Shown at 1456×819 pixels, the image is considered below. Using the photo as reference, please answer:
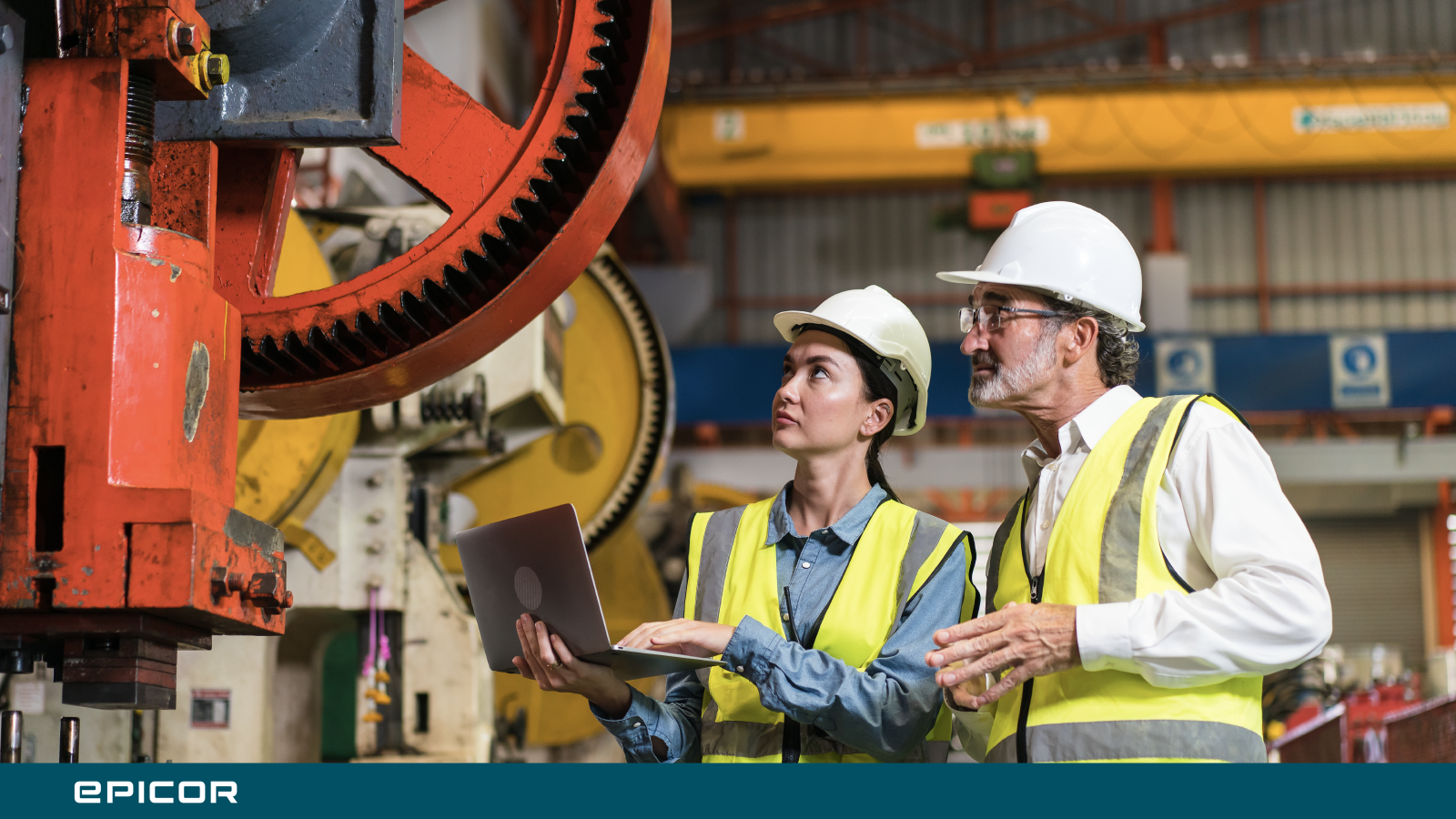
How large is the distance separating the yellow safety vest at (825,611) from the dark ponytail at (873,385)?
149 mm

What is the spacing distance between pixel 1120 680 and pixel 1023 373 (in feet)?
1.67

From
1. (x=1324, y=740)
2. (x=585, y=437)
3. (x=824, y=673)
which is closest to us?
(x=824, y=673)

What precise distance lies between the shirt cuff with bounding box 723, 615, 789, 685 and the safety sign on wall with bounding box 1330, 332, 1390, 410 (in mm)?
11069

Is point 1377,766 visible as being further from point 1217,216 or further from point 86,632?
point 1217,216

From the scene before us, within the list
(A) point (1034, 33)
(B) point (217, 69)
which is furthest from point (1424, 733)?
(A) point (1034, 33)

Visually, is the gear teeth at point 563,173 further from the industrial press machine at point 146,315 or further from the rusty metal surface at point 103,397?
the rusty metal surface at point 103,397

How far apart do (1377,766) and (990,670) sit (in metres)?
0.59

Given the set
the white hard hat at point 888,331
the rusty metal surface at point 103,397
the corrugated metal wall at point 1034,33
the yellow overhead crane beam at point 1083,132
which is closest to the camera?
the rusty metal surface at point 103,397

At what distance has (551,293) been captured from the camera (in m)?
2.26

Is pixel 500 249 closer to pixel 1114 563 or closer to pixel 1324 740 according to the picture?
pixel 1114 563

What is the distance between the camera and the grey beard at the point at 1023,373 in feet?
7.01

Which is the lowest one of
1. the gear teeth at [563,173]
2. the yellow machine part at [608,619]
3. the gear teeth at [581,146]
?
the yellow machine part at [608,619]

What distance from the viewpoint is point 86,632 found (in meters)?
1.53

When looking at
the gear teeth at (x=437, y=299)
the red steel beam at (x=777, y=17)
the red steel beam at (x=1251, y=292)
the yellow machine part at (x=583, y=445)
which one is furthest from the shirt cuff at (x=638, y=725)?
the red steel beam at (x=777, y=17)
